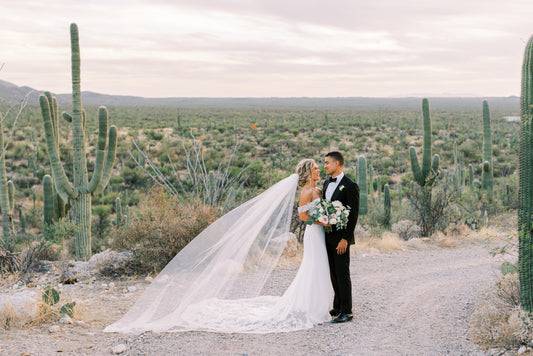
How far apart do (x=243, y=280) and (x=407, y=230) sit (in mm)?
7428

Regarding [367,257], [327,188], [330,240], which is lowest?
[367,257]

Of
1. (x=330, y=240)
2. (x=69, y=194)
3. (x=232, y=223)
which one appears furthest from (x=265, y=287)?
(x=69, y=194)

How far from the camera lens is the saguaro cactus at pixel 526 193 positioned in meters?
5.26

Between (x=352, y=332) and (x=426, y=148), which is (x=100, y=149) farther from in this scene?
(x=426, y=148)

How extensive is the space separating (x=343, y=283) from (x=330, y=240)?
55 centimetres

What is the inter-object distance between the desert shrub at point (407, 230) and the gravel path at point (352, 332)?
417 cm

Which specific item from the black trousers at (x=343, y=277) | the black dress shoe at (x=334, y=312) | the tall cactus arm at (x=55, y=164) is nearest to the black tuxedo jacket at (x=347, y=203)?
the black trousers at (x=343, y=277)

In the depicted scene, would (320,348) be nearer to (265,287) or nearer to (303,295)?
(303,295)

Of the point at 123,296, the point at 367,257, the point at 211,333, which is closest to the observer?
the point at 211,333

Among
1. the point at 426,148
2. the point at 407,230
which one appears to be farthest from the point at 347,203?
the point at 426,148

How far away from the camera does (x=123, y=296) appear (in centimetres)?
750

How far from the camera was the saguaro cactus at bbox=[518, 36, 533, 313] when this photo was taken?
5258 mm

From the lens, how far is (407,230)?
42.5 feet

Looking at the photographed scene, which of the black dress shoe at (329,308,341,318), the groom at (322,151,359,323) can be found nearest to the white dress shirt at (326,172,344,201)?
the groom at (322,151,359,323)
